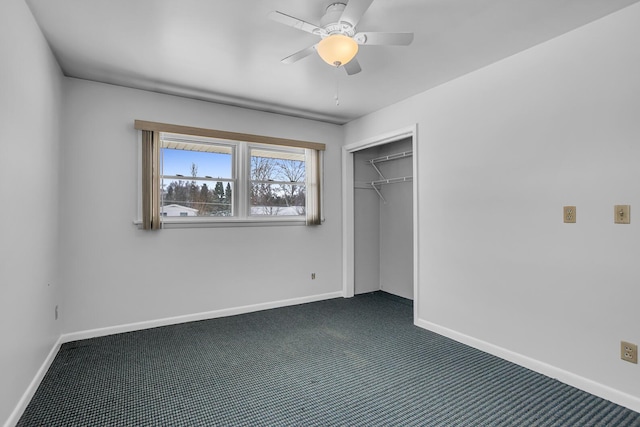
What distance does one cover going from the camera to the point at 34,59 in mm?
2301

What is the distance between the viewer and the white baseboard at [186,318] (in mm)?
3270

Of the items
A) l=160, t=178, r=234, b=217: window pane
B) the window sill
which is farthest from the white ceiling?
the window sill

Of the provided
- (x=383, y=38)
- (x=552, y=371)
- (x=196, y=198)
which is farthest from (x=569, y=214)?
(x=196, y=198)

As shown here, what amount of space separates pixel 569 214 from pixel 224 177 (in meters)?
3.45

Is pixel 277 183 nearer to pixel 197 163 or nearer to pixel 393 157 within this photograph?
pixel 197 163

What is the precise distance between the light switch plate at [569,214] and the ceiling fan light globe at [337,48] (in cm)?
195

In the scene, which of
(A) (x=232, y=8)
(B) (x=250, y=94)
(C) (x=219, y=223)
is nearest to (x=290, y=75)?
(B) (x=250, y=94)

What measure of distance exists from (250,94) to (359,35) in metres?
1.94

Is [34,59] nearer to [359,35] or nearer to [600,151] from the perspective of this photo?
[359,35]

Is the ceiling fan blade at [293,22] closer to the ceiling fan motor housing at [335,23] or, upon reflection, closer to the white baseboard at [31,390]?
the ceiling fan motor housing at [335,23]

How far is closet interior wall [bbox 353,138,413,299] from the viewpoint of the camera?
193 inches

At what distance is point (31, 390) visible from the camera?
2227mm

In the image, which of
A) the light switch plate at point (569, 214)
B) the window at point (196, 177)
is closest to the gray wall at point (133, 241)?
the window at point (196, 177)

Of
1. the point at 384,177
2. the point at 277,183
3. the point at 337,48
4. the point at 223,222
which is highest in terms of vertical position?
the point at 337,48
